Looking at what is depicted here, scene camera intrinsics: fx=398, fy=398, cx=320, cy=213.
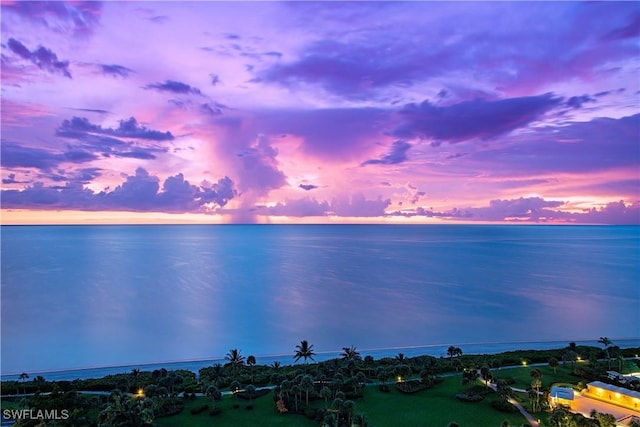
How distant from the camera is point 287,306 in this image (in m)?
92.4

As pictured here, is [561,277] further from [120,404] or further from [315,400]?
[120,404]

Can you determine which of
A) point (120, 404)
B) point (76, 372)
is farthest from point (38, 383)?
point (120, 404)

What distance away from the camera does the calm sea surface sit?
69.5 m

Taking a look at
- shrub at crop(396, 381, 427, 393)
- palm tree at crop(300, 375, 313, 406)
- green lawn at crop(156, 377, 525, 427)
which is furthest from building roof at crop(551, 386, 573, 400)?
palm tree at crop(300, 375, 313, 406)

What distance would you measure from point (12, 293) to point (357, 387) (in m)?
99.5

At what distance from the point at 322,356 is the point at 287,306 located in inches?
1240

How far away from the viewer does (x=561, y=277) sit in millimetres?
123125

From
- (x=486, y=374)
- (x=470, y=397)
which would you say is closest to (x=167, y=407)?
(x=470, y=397)

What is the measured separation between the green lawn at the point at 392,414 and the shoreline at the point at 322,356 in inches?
668

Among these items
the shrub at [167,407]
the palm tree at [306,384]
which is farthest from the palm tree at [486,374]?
the shrub at [167,407]

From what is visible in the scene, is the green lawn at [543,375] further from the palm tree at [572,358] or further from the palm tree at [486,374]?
the palm tree at [486,374]

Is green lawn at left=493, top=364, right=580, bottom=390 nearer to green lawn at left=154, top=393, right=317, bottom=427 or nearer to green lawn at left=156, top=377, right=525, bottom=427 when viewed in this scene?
green lawn at left=156, top=377, right=525, bottom=427

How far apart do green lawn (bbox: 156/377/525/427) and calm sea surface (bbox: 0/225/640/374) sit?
23625 mm

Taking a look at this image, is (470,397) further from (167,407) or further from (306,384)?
(167,407)
